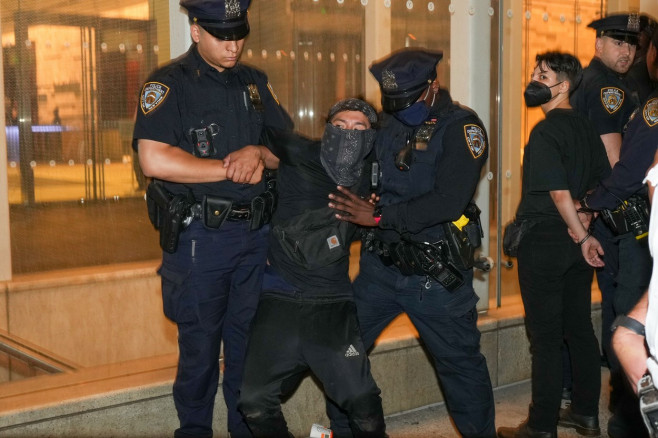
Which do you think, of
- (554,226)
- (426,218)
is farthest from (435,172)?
(554,226)

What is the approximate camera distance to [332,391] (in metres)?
3.28

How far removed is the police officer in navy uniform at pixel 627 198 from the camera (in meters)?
3.74

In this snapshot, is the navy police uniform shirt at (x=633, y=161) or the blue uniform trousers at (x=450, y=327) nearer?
the blue uniform trousers at (x=450, y=327)

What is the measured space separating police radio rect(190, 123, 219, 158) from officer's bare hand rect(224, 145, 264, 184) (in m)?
0.10

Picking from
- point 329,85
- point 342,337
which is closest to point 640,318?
point 342,337

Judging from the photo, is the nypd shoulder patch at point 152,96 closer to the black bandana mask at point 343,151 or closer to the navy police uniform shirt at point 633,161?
the black bandana mask at point 343,151

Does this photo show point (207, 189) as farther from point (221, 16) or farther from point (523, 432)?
point (523, 432)

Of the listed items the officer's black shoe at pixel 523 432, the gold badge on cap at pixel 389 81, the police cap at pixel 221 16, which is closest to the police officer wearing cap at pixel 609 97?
the officer's black shoe at pixel 523 432

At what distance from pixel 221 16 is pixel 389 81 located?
756 mm

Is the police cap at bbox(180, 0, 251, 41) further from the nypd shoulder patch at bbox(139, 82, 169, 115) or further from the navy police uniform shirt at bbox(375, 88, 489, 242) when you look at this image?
the navy police uniform shirt at bbox(375, 88, 489, 242)

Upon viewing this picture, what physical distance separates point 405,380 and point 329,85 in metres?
1.81

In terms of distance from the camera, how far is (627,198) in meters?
4.02

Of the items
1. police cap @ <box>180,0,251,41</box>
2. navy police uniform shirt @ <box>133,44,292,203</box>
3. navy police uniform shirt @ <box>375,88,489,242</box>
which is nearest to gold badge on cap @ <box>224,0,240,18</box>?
police cap @ <box>180,0,251,41</box>

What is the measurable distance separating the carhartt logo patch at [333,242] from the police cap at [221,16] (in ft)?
3.10
